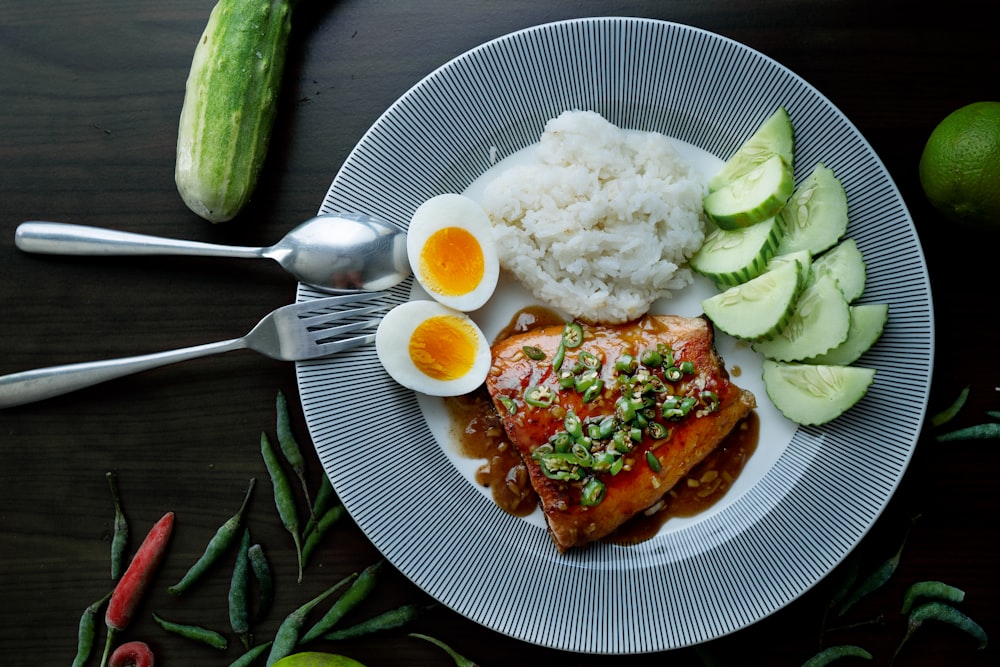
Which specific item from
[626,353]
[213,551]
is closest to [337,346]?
[213,551]

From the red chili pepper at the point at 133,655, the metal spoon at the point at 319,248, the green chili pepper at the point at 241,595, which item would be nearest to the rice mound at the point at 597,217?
the metal spoon at the point at 319,248

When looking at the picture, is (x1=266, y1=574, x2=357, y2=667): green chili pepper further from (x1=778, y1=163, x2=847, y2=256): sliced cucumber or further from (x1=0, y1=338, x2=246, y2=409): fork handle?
(x1=778, y1=163, x2=847, y2=256): sliced cucumber

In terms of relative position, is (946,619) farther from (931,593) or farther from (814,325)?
(814,325)

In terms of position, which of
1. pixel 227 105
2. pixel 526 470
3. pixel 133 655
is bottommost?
pixel 133 655

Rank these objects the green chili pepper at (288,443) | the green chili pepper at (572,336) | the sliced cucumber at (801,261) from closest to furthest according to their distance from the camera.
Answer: the sliced cucumber at (801,261) < the green chili pepper at (572,336) < the green chili pepper at (288,443)

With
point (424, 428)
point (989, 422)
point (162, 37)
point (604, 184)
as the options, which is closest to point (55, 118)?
point (162, 37)

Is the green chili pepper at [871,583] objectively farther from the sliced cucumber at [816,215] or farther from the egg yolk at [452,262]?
the egg yolk at [452,262]
